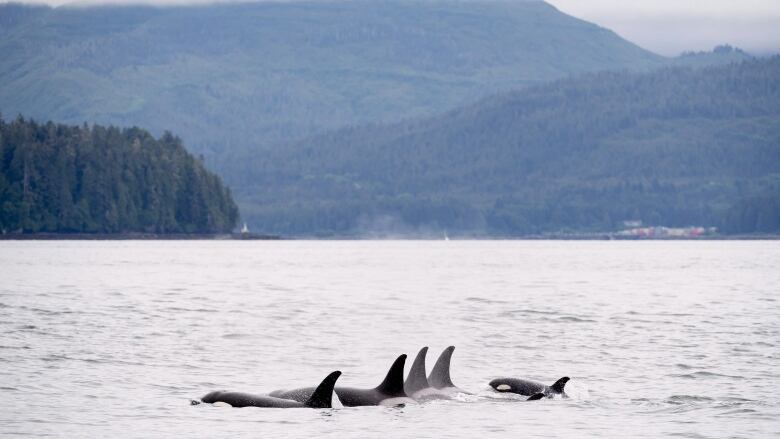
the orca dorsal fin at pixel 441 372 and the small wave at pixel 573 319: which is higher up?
the orca dorsal fin at pixel 441 372

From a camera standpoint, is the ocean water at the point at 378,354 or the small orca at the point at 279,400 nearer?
the ocean water at the point at 378,354

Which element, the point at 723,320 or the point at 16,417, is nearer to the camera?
the point at 16,417

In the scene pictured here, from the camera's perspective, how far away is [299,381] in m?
40.9

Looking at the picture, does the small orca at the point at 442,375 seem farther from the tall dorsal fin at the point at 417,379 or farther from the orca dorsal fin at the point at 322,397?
the orca dorsal fin at the point at 322,397

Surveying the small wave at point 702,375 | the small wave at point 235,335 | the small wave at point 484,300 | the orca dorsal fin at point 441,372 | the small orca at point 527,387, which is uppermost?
the orca dorsal fin at point 441,372

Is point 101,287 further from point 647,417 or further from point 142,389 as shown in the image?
point 647,417

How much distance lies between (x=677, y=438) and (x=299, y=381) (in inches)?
522

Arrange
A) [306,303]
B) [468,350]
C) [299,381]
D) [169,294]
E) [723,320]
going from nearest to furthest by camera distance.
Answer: [299,381], [468,350], [723,320], [306,303], [169,294]

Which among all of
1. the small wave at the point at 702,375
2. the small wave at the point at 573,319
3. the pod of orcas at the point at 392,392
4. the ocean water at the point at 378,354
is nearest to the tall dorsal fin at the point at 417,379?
the pod of orcas at the point at 392,392

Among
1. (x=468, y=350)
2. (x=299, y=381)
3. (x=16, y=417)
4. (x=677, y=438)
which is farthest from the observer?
(x=468, y=350)

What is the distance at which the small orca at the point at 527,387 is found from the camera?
3703cm

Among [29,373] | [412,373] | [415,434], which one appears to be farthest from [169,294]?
[415,434]

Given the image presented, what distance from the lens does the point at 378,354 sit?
49.3 meters

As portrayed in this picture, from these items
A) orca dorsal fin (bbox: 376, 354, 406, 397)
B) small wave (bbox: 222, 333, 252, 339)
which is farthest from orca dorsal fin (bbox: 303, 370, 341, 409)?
small wave (bbox: 222, 333, 252, 339)
